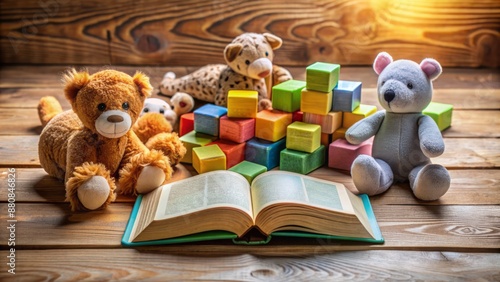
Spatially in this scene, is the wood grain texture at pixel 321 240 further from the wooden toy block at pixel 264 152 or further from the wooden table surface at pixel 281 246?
the wooden toy block at pixel 264 152

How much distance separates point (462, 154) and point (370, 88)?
0.53 meters

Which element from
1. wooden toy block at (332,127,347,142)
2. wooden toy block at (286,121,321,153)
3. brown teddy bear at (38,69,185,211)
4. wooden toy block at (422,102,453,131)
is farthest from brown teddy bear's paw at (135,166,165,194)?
wooden toy block at (422,102,453,131)

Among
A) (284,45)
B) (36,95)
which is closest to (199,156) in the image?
(36,95)

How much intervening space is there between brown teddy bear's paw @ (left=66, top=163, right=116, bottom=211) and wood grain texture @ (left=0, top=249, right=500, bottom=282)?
15 cm

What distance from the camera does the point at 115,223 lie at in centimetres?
131

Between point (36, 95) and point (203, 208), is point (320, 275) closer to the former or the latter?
point (203, 208)

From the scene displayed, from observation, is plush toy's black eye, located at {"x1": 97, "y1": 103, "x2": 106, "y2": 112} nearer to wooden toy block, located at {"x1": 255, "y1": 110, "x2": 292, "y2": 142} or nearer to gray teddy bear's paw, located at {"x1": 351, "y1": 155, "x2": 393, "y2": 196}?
wooden toy block, located at {"x1": 255, "y1": 110, "x2": 292, "y2": 142}

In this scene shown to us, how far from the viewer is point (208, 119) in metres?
1.61

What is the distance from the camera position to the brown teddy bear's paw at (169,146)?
155 centimetres

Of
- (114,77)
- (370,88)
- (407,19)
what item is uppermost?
(114,77)

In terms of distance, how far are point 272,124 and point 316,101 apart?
0.12m

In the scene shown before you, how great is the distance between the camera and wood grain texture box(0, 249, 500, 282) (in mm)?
1133

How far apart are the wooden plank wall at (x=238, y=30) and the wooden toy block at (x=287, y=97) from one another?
2.58ft

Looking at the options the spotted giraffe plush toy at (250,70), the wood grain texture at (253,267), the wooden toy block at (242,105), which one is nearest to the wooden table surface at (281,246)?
the wood grain texture at (253,267)
